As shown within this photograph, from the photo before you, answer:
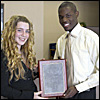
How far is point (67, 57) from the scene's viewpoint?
67.6 inches

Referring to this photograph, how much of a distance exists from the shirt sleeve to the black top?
0.40 meters

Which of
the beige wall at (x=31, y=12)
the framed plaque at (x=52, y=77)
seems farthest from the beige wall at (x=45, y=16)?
the framed plaque at (x=52, y=77)

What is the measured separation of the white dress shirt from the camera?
5.27ft

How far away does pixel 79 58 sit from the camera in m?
1.63

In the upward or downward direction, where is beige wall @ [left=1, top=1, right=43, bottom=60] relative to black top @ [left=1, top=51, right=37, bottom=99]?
upward

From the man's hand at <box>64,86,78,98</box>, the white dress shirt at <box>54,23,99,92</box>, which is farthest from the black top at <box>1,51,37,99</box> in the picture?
the white dress shirt at <box>54,23,99,92</box>

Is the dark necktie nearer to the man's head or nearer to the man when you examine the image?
the man

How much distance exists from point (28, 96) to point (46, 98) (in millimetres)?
174

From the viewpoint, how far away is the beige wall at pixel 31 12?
3631mm

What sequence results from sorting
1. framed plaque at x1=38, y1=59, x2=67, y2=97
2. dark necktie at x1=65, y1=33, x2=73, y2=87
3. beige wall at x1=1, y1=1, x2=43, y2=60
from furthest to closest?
beige wall at x1=1, y1=1, x2=43, y2=60
dark necktie at x1=65, y1=33, x2=73, y2=87
framed plaque at x1=38, y1=59, x2=67, y2=97

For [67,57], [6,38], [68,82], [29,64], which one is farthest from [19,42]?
[68,82]

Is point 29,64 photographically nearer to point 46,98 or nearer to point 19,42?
point 19,42

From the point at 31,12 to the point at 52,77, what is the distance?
2439 millimetres

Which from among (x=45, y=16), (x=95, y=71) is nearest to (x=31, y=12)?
(x=45, y=16)
